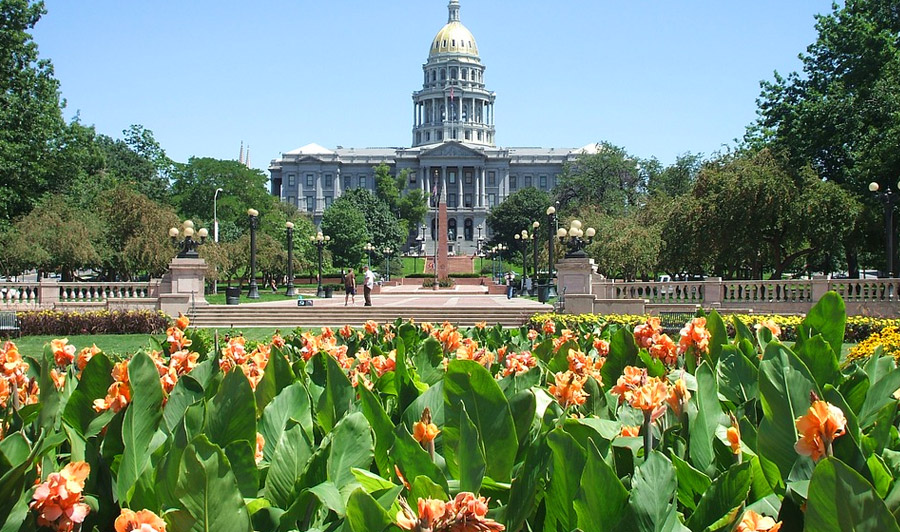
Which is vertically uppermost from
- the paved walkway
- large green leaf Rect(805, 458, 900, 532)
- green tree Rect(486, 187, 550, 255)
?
green tree Rect(486, 187, 550, 255)

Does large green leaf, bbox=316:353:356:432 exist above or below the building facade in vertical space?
below

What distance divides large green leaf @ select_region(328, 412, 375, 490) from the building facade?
132 meters

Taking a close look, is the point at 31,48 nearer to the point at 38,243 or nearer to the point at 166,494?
the point at 38,243

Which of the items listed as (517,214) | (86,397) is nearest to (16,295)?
(86,397)

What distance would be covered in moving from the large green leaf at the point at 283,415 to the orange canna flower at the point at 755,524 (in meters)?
1.43

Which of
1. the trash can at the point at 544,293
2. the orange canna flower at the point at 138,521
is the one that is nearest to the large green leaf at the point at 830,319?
the orange canna flower at the point at 138,521

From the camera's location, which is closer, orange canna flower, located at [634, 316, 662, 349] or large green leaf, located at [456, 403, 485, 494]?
large green leaf, located at [456, 403, 485, 494]

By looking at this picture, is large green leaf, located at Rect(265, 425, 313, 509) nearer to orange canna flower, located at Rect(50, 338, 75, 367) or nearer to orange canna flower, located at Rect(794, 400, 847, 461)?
orange canna flower, located at Rect(794, 400, 847, 461)

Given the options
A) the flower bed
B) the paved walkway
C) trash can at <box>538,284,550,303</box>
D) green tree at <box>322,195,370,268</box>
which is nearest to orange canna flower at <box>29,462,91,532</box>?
the flower bed

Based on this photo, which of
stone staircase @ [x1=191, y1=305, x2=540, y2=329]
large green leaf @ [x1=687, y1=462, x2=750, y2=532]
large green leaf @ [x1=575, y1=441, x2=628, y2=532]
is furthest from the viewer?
stone staircase @ [x1=191, y1=305, x2=540, y2=329]

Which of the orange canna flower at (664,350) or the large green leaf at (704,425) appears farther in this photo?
the orange canna flower at (664,350)

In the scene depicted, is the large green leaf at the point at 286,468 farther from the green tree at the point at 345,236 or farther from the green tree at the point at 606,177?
the green tree at the point at 606,177

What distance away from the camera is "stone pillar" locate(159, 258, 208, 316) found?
30391mm

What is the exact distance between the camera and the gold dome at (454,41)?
15500cm
